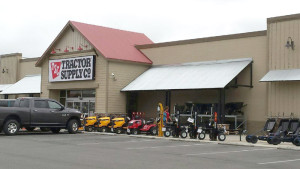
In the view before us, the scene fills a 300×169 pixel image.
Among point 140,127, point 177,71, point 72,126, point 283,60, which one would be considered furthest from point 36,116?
point 283,60

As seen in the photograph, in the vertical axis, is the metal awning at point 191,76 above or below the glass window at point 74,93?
above

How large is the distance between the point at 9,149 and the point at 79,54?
18.2m

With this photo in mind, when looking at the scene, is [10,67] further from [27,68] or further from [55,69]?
[55,69]

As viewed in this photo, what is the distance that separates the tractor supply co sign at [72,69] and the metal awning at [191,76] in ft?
9.71

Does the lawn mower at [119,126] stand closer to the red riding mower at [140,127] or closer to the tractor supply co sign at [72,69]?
the red riding mower at [140,127]

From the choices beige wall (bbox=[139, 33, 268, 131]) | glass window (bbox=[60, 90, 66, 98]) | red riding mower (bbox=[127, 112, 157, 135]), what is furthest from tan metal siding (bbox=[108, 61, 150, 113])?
glass window (bbox=[60, 90, 66, 98])

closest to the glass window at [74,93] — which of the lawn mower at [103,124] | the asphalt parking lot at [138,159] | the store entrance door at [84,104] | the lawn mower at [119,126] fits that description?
the store entrance door at [84,104]

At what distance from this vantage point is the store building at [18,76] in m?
40.0

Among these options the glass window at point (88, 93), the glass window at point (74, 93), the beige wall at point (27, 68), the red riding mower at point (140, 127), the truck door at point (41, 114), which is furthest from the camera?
the beige wall at point (27, 68)

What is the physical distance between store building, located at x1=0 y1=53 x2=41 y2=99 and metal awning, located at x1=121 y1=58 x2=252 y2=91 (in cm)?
1200

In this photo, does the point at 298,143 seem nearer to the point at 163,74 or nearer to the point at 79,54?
the point at 163,74

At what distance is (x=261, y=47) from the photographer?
26297mm

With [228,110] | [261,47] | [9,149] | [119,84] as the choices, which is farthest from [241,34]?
[9,149]

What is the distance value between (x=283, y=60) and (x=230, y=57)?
4.00 meters
